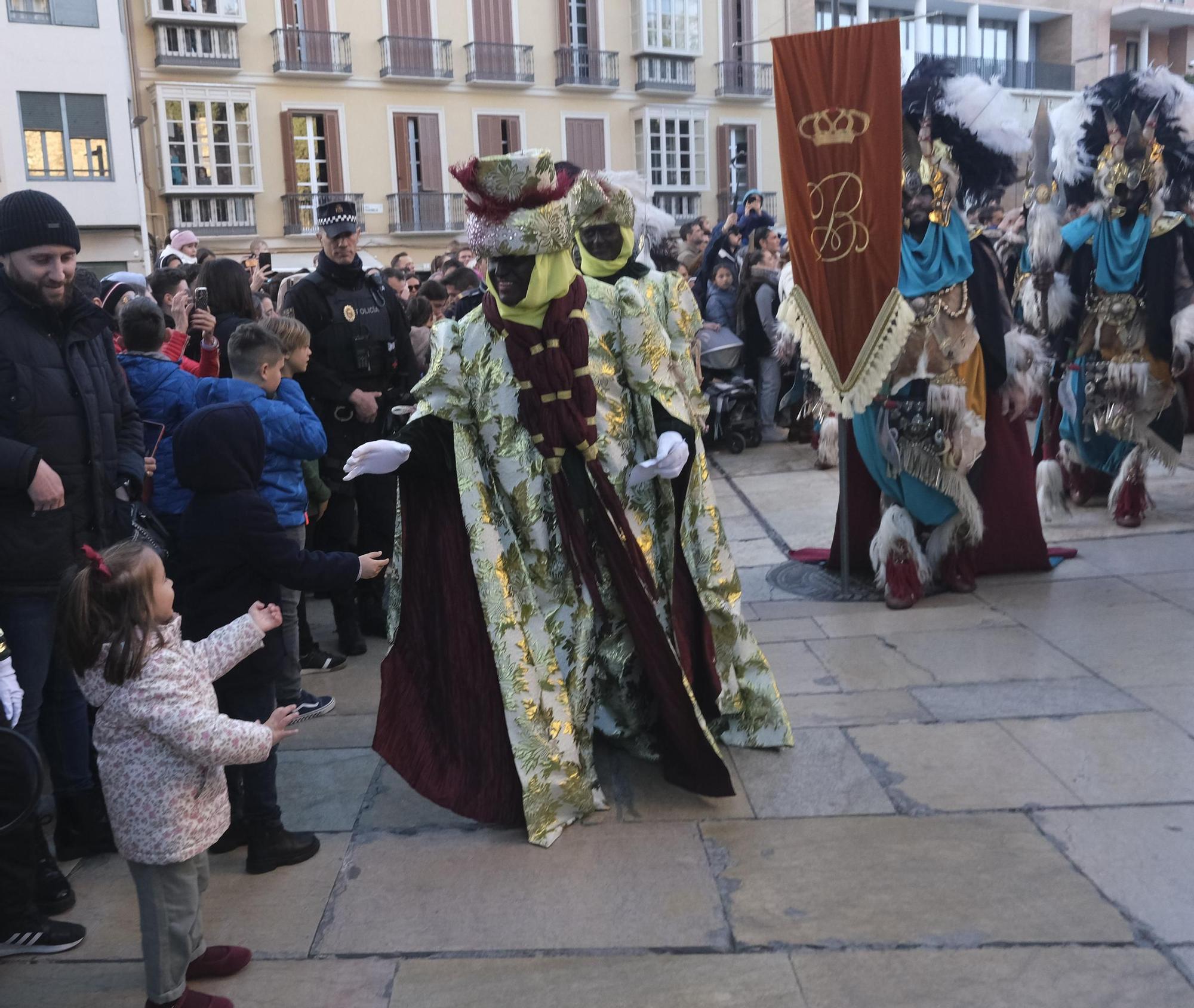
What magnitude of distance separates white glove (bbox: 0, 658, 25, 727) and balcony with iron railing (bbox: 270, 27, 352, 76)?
70.4 feet

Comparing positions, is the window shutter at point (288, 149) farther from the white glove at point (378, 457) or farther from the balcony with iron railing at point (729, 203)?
the white glove at point (378, 457)

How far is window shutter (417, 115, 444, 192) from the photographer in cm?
2359

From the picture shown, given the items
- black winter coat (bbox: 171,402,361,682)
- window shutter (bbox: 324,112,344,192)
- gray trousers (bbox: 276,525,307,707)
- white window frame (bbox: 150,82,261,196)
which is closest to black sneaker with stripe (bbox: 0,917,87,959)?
black winter coat (bbox: 171,402,361,682)

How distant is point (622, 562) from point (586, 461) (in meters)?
0.32

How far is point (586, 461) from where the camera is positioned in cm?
350

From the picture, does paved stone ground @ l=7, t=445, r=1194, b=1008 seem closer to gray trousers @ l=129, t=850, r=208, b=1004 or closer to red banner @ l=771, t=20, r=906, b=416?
gray trousers @ l=129, t=850, r=208, b=1004

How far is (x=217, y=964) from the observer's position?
8.84 ft

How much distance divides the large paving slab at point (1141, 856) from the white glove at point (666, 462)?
1419 mm

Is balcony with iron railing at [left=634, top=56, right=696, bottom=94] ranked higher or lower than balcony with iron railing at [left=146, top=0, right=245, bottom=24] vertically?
lower

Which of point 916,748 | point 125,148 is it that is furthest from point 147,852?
point 125,148

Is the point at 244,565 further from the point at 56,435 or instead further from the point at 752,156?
the point at 752,156

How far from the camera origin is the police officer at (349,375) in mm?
5102

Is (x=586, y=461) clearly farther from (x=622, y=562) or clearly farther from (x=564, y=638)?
(x=564, y=638)

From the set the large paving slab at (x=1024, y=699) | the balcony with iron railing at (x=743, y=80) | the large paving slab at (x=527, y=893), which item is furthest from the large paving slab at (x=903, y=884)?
the balcony with iron railing at (x=743, y=80)
